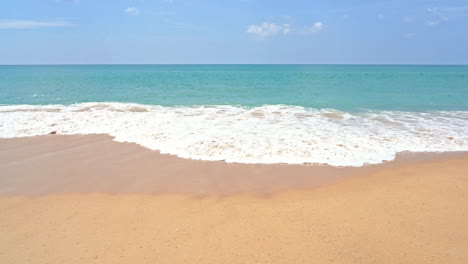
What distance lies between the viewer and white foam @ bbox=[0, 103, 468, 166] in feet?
24.4

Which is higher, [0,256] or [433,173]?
[433,173]

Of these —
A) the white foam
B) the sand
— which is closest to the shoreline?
the sand

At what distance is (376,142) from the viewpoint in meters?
8.35

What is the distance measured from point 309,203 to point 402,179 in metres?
2.31

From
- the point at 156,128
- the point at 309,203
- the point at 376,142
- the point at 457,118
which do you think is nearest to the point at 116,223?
the point at 309,203

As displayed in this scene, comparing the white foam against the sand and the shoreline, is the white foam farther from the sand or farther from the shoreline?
the sand

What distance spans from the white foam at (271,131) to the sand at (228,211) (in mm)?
721

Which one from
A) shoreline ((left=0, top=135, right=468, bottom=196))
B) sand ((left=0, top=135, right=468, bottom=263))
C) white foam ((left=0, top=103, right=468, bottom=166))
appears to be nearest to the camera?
sand ((left=0, top=135, right=468, bottom=263))

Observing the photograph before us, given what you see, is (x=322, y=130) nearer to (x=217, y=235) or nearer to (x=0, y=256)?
(x=217, y=235)

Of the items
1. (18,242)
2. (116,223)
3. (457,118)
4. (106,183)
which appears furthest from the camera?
(457,118)

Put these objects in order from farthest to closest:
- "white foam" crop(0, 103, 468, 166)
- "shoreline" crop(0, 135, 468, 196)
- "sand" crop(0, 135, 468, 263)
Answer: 1. "white foam" crop(0, 103, 468, 166)
2. "shoreline" crop(0, 135, 468, 196)
3. "sand" crop(0, 135, 468, 263)

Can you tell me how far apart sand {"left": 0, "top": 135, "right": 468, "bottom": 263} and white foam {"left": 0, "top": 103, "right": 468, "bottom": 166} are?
2.36ft

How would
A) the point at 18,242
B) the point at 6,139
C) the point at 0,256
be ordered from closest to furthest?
1. the point at 0,256
2. the point at 18,242
3. the point at 6,139

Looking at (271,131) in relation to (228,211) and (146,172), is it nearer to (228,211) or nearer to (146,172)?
(146,172)
